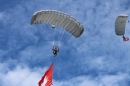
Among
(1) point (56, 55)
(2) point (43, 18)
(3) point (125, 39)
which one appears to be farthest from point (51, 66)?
(3) point (125, 39)

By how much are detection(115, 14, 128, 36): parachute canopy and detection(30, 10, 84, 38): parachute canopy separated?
4.41 metres

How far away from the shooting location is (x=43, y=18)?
61781mm

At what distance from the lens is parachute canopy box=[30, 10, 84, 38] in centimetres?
6025

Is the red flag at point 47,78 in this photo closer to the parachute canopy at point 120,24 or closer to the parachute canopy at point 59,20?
the parachute canopy at point 59,20

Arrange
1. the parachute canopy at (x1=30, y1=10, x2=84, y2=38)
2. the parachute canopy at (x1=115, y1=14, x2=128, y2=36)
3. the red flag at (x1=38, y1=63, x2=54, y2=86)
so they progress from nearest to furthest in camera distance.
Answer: the parachute canopy at (x1=30, y1=10, x2=84, y2=38), the red flag at (x1=38, y1=63, x2=54, y2=86), the parachute canopy at (x1=115, y1=14, x2=128, y2=36)

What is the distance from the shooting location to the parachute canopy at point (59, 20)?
60250 millimetres

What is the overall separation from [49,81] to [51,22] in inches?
286

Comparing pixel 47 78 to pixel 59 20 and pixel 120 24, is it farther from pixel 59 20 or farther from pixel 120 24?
pixel 120 24

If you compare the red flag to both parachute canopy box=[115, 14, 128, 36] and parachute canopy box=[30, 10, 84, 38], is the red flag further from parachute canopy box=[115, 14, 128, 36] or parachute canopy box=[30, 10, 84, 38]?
parachute canopy box=[115, 14, 128, 36]

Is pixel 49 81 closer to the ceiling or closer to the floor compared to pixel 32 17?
closer to the floor

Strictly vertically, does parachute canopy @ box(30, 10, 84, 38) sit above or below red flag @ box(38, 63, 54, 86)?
above

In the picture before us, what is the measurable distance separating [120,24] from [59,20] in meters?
7.61

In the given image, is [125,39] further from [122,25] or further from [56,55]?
[56,55]

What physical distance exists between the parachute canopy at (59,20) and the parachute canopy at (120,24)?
4.41m
